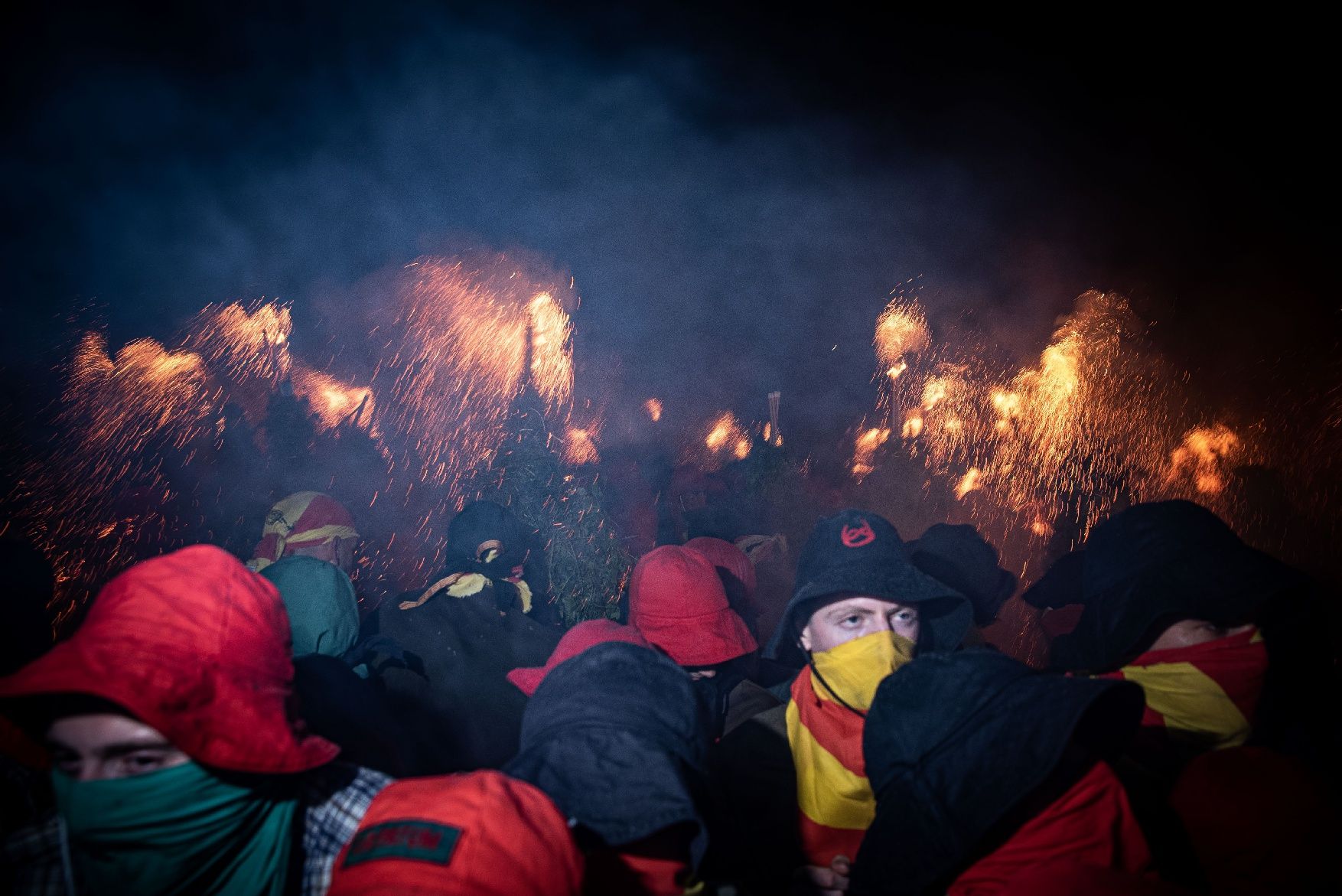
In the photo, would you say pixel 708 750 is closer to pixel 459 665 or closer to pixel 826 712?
pixel 826 712

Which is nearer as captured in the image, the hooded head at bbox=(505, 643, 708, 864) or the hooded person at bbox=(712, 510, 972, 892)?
the hooded head at bbox=(505, 643, 708, 864)

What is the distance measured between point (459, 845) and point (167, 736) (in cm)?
80

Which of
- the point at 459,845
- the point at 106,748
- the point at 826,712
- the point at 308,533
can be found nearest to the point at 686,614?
the point at 826,712

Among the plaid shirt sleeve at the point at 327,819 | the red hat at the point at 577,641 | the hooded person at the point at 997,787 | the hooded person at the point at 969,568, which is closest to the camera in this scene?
the hooded person at the point at 997,787

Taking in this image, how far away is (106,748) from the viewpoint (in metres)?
1.30

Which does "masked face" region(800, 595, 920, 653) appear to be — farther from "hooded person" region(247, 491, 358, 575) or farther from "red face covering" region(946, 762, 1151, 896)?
"hooded person" region(247, 491, 358, 575)

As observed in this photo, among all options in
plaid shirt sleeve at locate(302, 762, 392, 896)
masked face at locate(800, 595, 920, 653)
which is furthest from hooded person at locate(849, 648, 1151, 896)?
plaid shirt sleeve at locate(302, 762, 392, 896)

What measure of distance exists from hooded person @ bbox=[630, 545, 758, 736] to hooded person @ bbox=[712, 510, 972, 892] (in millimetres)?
294

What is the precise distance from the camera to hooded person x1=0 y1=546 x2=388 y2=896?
4.09 feet

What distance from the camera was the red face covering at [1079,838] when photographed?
4.91ft

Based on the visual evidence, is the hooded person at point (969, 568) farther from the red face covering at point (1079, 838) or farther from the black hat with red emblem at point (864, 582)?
the red face covering at point (1079, 838)

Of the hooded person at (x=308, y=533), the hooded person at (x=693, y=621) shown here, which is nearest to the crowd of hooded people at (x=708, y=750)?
the hooded person at (x=693, y=621)

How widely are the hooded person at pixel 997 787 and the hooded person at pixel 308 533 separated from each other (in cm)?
472

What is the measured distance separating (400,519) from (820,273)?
1279cm
